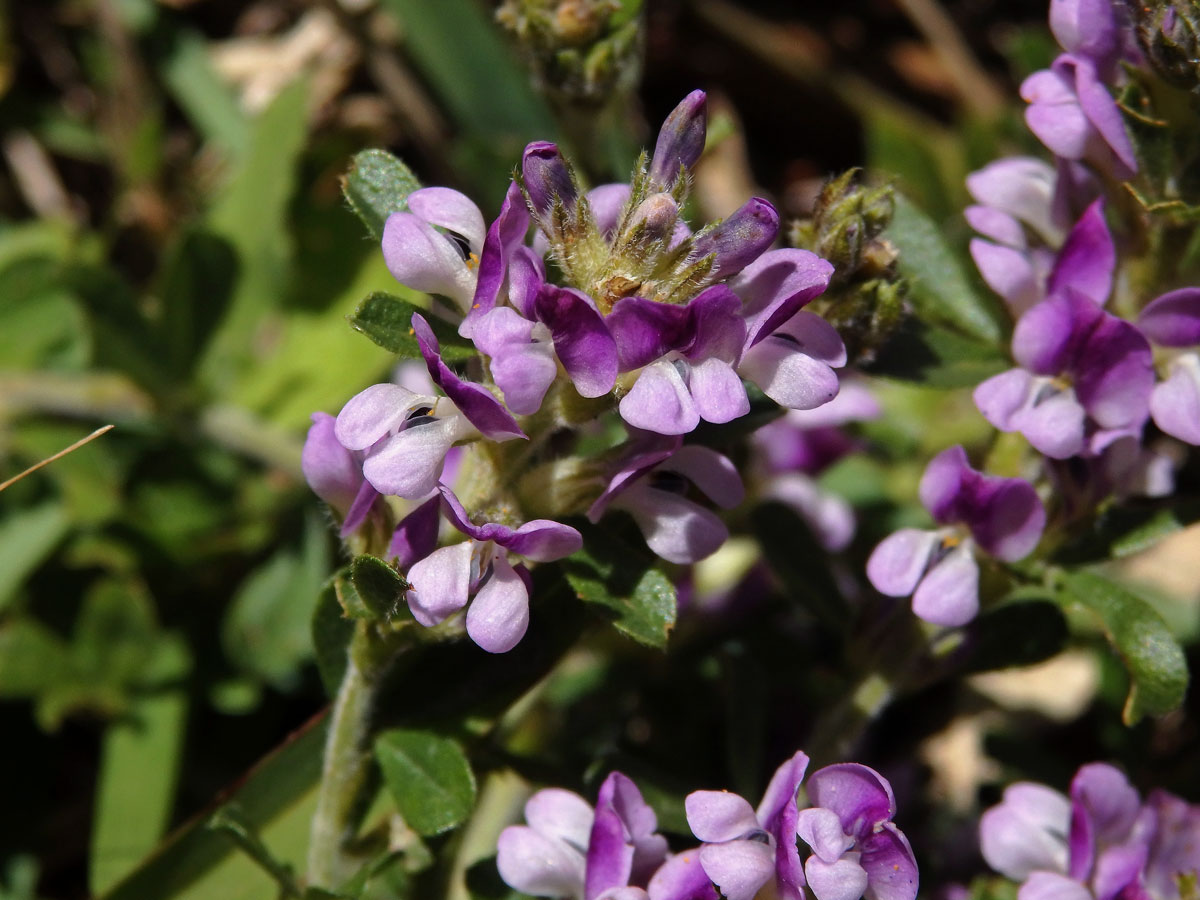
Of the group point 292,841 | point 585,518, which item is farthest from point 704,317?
point 292,841

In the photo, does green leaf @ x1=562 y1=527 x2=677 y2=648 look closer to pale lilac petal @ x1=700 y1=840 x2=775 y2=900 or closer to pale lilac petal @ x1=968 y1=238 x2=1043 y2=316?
pale lilac petal @ x1=700 y1=840 x2=775 y2=900

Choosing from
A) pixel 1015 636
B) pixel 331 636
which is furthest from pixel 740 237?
pixel 1015 636

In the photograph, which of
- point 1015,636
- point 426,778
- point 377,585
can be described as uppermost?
point 377,585

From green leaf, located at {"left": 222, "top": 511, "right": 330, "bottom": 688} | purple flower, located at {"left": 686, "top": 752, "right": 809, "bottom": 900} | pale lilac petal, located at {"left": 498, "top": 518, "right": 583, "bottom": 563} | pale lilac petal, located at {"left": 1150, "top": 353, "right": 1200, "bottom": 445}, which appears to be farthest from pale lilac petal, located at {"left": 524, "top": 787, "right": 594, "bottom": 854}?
green leaf, located at {"left": 222, "top": 511, "right": 330, "bottom": 688}

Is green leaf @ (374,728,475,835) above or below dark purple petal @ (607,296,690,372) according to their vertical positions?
below

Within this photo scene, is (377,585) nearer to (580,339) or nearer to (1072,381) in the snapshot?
(580,339)

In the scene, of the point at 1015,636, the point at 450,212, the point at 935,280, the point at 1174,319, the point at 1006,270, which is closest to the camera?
the point at 450,212

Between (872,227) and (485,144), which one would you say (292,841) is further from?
(485,144)
